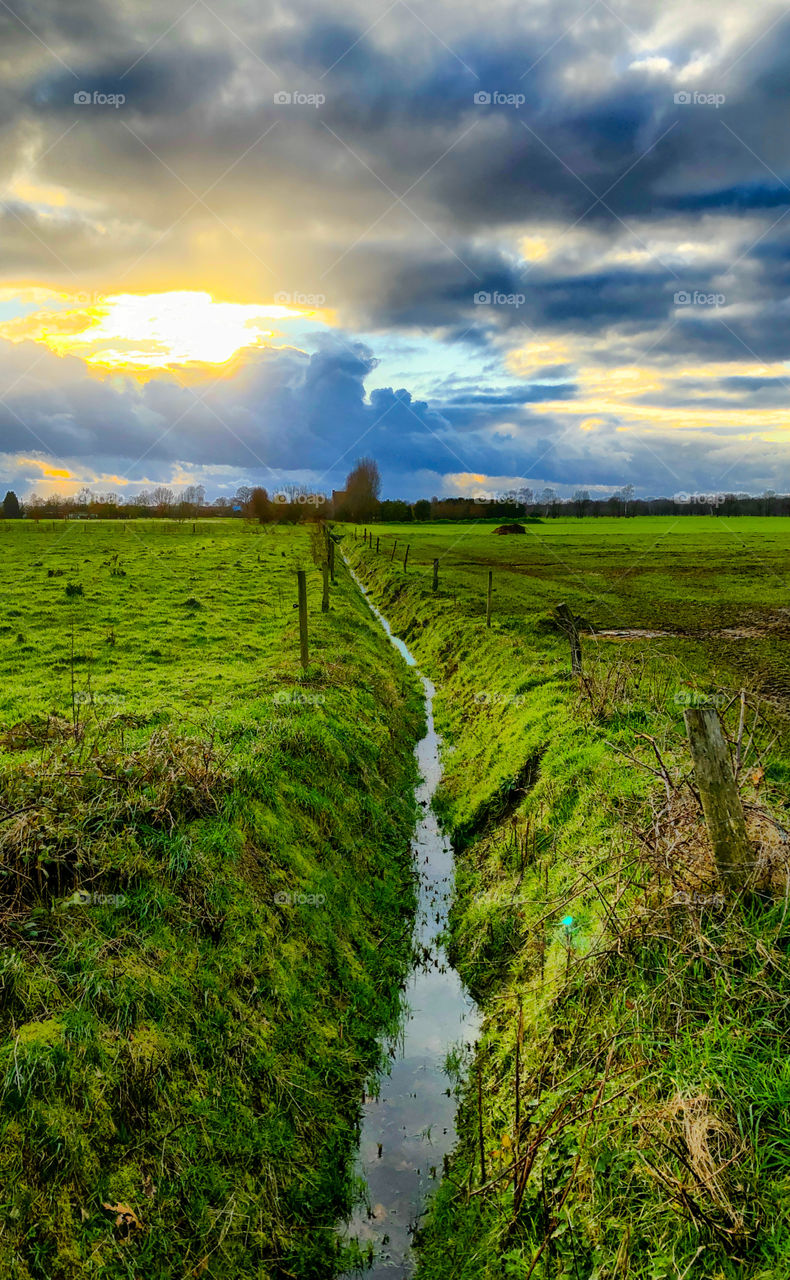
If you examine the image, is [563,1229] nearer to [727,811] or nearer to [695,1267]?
[695,1267]

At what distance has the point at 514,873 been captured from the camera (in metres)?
11.2

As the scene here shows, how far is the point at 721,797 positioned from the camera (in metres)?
6.62

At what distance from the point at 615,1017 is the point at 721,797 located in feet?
7.34

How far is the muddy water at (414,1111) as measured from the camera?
6.63 m

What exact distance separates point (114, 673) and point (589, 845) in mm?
13532

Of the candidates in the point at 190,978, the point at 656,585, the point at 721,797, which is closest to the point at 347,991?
the point at 190,978

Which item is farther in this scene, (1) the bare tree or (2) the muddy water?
(1) the bare tree

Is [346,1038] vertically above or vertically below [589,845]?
below

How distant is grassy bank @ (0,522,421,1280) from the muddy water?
27 centimetres

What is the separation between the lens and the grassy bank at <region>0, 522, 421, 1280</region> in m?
5.50

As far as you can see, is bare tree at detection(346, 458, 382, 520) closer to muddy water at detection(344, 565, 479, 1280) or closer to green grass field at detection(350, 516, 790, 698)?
green grass field at detection(350, 516, 790, 698)

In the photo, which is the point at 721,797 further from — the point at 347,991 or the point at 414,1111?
the point at 347,991

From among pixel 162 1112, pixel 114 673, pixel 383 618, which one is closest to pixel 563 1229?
pixel 162 1112

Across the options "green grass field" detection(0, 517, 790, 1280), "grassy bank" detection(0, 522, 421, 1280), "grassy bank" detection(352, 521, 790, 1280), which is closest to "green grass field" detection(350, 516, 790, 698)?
"grassy bank" detection(352, 521, 790, 1280)
